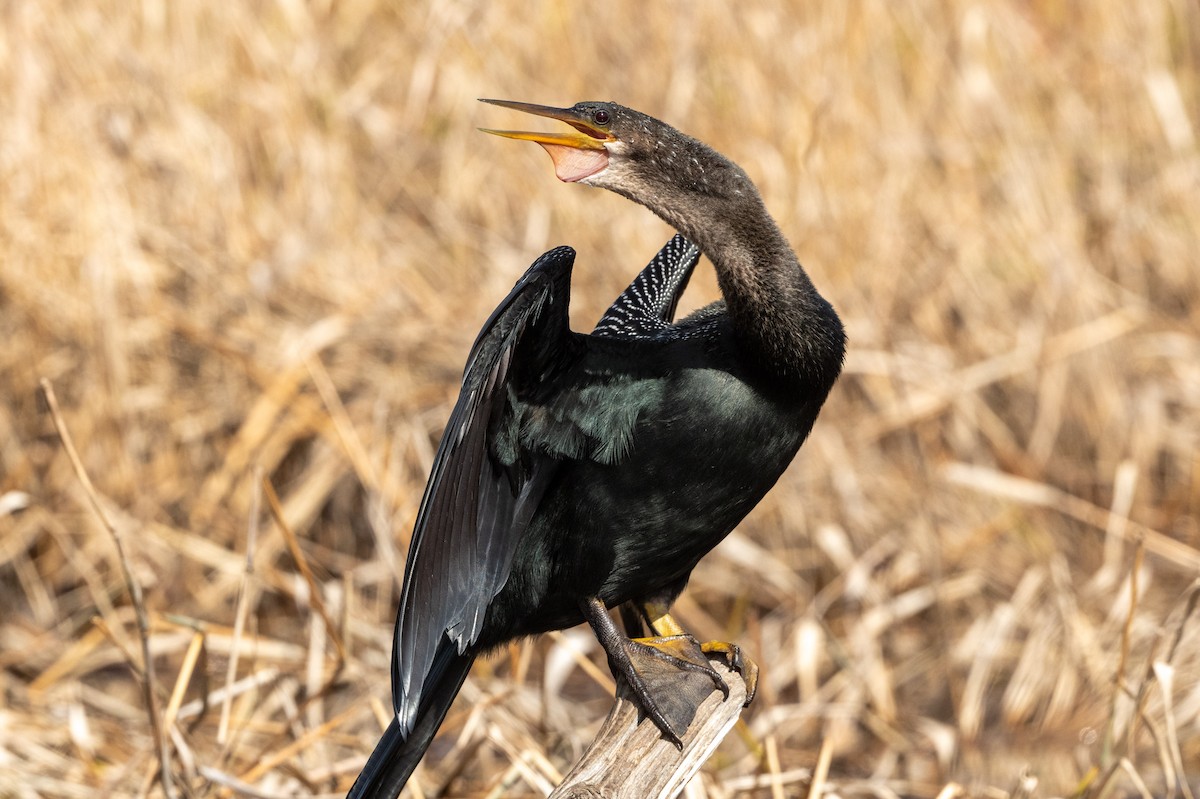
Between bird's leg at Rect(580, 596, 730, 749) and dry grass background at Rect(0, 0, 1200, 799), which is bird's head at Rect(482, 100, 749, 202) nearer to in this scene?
bird's leg at Rect(580, 596, 730, 749)

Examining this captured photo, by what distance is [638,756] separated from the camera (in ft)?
6.23

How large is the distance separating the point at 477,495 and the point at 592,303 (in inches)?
86.5

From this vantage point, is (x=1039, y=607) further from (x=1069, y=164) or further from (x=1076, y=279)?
(x=1069, y=164)

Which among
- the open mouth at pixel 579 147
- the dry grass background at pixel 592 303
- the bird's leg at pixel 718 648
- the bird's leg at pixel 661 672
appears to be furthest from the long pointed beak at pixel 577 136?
the dry grass background at pixel 592 303

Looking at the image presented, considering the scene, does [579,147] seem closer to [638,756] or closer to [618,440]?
[618,440]

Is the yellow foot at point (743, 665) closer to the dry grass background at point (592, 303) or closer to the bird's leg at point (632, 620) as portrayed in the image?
the bird's leg at point (632, 620)

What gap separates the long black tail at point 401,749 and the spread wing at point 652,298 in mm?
587

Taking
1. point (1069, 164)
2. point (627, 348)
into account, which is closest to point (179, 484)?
point (627, 348)

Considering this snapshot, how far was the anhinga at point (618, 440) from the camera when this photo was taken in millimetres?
1950

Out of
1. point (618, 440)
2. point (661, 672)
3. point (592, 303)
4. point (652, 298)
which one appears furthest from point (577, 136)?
point (592, 303)

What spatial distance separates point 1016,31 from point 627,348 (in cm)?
300

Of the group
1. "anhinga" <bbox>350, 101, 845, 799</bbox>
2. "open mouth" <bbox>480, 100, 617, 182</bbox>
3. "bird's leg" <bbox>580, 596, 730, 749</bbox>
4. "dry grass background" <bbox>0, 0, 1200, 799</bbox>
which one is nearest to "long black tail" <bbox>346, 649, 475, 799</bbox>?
"anhinga" <bbox>350, 101, 845, 799</bbox>

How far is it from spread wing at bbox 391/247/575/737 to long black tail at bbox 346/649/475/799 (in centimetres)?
7

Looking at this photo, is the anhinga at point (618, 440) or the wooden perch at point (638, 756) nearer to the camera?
the wooden perch at point (638, 756)
